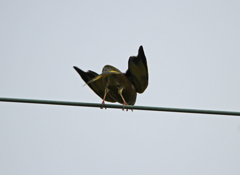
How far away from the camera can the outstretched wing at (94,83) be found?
314 inches

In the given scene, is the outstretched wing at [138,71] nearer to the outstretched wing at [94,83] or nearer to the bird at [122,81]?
the bird at [122,81]

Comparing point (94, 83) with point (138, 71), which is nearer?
point (138, 71)

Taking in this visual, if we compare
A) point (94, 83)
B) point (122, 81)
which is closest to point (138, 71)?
point (122, 81)

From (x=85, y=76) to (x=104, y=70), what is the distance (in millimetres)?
651

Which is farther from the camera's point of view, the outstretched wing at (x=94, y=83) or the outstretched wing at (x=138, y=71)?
the outstretched wing at (x=94, y=83)

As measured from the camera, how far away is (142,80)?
825 centimetres

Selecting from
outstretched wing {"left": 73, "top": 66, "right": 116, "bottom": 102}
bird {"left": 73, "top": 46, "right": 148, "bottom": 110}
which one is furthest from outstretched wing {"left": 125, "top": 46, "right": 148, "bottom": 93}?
outstretched wing {"left": 73, "top": 66, "right": 116, "bottom": 102}

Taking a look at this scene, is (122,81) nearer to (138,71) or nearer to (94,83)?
(138,71)

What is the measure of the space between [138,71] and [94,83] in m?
1.09

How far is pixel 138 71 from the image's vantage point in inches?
317

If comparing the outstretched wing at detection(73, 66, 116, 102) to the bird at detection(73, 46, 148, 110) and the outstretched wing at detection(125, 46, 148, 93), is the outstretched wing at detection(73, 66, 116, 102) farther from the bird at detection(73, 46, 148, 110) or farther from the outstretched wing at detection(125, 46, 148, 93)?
the outstretched wing at detection(125, 46, 148, 93)

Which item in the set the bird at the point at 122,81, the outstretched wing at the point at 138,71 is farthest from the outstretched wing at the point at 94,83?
the outstretched wing at the point at 138,71

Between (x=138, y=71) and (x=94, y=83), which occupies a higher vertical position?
(x=138, y=71)

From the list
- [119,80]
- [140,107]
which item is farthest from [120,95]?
[140,107]
